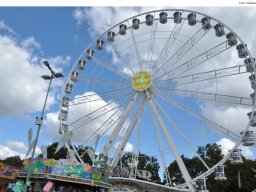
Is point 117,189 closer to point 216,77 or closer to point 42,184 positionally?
point 42,184

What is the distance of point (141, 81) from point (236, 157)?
11.2 meters

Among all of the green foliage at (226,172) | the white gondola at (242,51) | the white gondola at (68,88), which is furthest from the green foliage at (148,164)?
the white gondola at (242,51)

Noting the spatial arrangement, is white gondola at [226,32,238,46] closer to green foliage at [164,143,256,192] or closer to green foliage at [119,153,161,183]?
green foliage at [164,143,256,192]

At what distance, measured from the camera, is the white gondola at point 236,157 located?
23422mm

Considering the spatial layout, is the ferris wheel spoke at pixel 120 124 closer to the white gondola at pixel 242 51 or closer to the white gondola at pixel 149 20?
the white gondola at pixel 149 20

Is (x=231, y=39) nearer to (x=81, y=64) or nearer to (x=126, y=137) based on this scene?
(x=126, y=137)

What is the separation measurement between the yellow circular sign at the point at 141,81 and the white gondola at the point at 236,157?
9902 millimetres

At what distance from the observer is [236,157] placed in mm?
23562

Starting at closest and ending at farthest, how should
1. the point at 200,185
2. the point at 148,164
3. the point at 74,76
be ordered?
the point at 200,185, the point at 74,76, the point at 148,164

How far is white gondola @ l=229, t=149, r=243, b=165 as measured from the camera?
2342 cm

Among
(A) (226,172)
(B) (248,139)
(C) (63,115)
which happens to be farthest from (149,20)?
(A) (226,172)

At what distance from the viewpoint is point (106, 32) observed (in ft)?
109

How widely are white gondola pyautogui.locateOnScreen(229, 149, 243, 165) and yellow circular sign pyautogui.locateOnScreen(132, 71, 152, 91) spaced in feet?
32.5

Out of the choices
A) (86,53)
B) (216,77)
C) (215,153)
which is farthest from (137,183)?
(215,153)
